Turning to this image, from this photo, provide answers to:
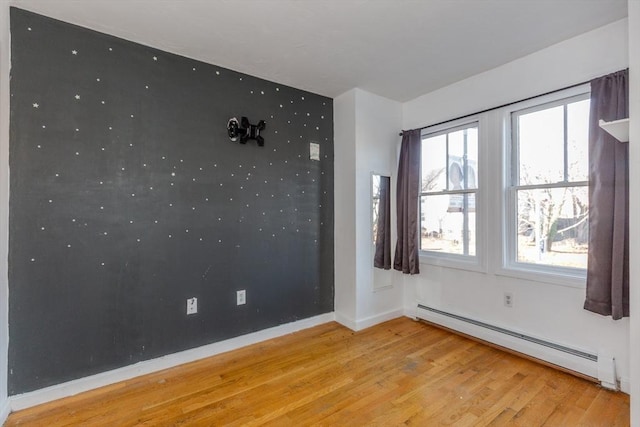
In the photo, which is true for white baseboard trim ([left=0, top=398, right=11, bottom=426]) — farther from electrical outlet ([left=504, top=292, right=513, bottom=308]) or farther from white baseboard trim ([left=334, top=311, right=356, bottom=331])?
electrical outlet ([left=504, top=292, right=513, bottom=308])

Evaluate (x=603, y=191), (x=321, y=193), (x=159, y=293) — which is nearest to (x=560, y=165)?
(x=603, y=191)

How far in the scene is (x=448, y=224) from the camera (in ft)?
10.5

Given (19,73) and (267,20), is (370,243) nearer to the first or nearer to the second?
(267,20)

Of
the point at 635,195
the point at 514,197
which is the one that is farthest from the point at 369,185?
the point at 635,195

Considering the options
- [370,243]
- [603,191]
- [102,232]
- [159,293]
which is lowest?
[159,293]

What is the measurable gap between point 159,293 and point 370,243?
2.04 meters

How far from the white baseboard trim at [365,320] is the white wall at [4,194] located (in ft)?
8.43

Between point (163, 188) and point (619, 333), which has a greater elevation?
point (163, 188)

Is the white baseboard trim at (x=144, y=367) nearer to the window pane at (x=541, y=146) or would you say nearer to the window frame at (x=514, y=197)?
the window frame at (x=514, y=197)

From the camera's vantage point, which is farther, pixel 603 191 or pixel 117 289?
pixel 117 289

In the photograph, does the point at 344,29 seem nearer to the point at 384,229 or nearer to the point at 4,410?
the point at 384,229

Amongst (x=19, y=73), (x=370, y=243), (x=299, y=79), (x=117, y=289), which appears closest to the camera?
(x=19, y=73)

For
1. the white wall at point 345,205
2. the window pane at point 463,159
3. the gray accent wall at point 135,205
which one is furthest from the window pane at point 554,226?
the gray accent wall at point 135,205

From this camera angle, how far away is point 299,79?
2.91m
